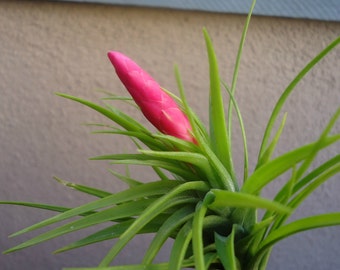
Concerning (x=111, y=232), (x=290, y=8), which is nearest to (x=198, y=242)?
(x=111, y=232)

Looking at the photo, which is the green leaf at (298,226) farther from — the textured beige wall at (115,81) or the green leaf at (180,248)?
the textured beige wall at (115,81)

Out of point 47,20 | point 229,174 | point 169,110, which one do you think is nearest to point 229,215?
point 229,174

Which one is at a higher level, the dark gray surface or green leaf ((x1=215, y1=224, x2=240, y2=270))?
the dark gray surface

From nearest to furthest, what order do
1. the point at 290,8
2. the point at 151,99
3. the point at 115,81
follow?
the point at 151,99
the point at 290,8
the point at 115,81

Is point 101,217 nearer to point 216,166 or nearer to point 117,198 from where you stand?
point 117,198

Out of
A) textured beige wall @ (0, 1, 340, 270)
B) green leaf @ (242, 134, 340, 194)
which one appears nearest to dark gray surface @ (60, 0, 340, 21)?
textured beige wall @ (0, 1, 340, 270)

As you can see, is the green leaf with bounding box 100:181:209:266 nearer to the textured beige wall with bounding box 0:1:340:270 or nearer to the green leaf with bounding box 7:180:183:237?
the green leaf with bounding box 7:180:183:237
